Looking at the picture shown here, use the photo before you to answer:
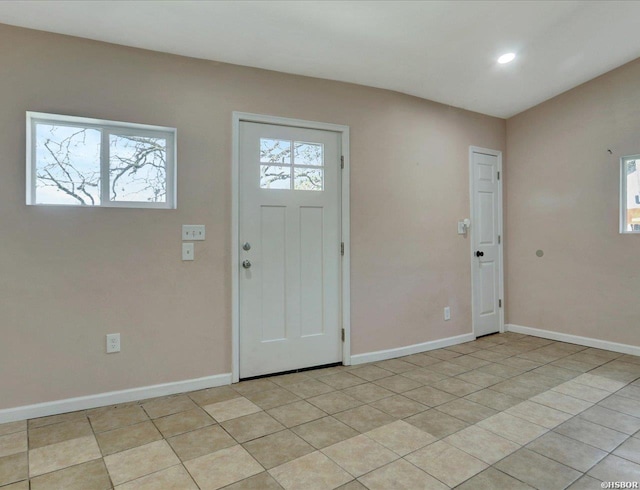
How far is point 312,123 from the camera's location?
3.29 m

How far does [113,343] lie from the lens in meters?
2.61

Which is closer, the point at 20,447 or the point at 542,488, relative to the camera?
the point at 542,488

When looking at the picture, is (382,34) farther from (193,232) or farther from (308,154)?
(193,232)

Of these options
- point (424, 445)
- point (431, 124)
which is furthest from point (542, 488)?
point (431, 124)

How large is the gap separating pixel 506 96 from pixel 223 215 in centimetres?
315

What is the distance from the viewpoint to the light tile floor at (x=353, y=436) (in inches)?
70.2

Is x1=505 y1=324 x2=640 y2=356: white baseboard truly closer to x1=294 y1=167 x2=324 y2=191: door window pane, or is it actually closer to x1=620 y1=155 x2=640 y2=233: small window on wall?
x1=620 y1=155 x2=640 y2=233: small window on wall

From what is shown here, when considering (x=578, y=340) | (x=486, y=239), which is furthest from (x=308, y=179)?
(x=578, y=340)

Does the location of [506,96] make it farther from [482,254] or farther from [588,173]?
[482,254]

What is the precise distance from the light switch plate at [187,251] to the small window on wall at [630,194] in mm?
3938

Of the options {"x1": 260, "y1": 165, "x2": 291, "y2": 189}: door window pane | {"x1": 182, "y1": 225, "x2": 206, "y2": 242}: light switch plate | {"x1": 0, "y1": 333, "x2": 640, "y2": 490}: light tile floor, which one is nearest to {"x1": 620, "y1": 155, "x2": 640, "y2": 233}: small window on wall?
{"x1": 0, "y1": 333, "x2": 640, "y2": 490}: light tile floor

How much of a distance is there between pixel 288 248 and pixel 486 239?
2506 millimetres

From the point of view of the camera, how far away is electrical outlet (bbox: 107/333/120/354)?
260 centimetres

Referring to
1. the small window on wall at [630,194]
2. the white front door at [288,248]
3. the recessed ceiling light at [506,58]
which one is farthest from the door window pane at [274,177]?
the small window on wall at [630,194]
